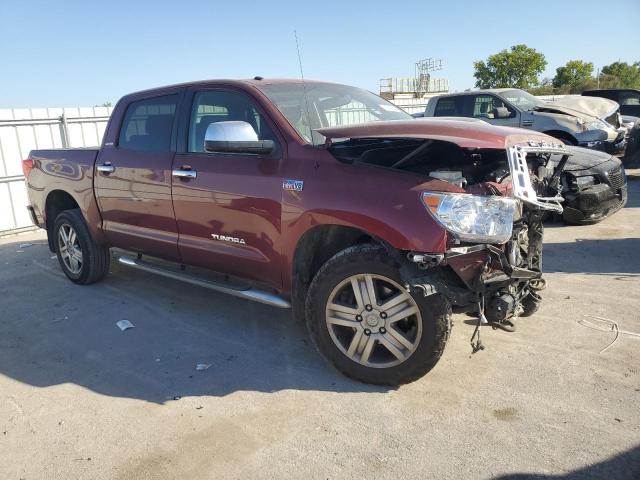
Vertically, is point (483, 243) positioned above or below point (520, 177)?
below

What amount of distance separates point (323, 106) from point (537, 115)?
770 cm

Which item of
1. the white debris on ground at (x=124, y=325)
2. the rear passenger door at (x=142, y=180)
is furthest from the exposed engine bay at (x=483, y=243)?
the white debris on ground at (x=124, y=325)

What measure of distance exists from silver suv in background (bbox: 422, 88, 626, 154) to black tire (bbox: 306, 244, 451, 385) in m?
8.20

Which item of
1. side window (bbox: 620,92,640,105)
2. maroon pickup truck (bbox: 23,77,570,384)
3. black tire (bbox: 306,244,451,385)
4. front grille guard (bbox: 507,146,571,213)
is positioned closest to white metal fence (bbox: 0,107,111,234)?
maroon pickup truck (bbox: 23,77,570,384)

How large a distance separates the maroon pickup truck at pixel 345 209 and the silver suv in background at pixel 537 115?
666cm

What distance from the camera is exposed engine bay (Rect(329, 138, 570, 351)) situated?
3.00 metres

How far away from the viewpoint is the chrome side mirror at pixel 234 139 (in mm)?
3533

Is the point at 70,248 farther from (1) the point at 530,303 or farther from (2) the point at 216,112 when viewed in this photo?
(1) the point at 530,303

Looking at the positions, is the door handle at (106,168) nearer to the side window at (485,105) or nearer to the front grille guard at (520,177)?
the front grille guard at (520,177)

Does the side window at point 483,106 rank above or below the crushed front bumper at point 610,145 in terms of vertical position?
above

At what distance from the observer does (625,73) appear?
148 feet

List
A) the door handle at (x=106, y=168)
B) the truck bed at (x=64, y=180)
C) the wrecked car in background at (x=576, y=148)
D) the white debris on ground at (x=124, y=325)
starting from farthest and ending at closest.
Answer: the wrecked car in background at (x=576, y=148), the truck bed at (x=64, y=180), the door handle at (x=106, y=168), the white debris on ground at (x=124, y=325)

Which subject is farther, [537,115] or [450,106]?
[450,106]

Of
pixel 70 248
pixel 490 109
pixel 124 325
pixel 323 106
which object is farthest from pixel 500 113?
pixel 124 325
